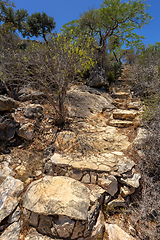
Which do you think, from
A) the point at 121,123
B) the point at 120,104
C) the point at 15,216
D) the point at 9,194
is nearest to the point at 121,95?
the point at 120,104

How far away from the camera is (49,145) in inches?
137

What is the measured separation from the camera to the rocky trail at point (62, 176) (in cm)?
204

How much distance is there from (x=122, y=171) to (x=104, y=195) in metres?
0.63

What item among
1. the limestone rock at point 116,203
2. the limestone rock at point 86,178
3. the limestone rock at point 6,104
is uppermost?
the limestone rock at point 6,104

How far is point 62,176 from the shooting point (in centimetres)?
263

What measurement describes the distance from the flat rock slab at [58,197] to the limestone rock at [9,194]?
0.20m

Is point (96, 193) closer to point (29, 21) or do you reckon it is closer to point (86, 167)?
point (86, 167)

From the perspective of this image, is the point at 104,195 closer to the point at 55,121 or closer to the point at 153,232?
the point at 153,232

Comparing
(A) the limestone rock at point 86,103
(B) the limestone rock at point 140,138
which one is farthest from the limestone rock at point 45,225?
(A) the limestone rock at point 86,103

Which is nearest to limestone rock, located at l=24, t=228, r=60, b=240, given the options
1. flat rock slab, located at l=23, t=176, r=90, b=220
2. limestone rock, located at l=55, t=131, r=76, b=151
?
flat rock slab, located at l=23, t=176, r=90, b=220

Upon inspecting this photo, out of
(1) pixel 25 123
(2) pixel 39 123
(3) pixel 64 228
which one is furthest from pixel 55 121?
(3) pixel 64 228

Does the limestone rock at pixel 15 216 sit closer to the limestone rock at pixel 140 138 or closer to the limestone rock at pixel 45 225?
the limestone rock at pixel 45 225

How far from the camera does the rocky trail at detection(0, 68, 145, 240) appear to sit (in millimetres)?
2041

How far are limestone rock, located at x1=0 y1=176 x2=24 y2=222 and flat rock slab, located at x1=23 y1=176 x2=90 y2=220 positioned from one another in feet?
0.66
